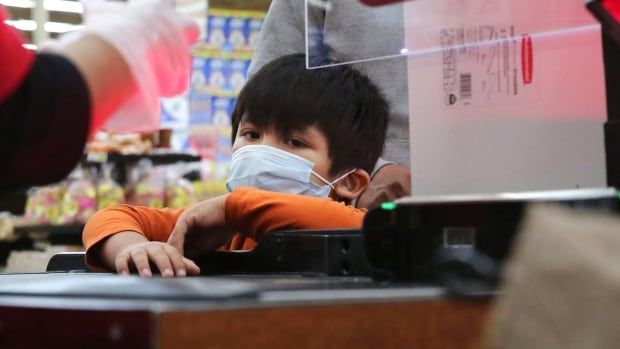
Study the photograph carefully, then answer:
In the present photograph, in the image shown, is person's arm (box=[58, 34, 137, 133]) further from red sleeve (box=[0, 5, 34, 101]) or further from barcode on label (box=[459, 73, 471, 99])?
barcode on label (box=[459, 73, 471, 99])

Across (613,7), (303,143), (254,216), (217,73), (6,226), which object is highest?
(217,73)

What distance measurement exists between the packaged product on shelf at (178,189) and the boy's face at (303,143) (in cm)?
203

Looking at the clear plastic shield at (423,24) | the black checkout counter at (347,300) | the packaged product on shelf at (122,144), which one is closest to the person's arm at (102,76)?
the black checkout counter at (347,300)

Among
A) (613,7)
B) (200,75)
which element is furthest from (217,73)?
(613,7)

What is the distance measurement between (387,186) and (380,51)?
0.22 m

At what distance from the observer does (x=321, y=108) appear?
153cm

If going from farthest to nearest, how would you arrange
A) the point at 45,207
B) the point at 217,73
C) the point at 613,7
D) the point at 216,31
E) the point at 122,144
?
the point at 45,207, the point at 122,144, the point at 217,73, the point at 216,31, the point at 613,7

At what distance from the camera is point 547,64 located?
1.00m

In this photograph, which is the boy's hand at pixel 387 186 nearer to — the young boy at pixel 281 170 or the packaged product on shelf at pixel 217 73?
the young boy at pixel 281 170

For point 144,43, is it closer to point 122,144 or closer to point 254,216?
point 254,216

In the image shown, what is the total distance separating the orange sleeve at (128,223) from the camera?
1312 millimetres

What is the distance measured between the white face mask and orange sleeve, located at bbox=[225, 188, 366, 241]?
0.81 feet

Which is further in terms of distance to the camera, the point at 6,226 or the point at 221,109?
the point at 6,226

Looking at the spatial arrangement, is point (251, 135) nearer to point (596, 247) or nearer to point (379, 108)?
point (379, 108)
